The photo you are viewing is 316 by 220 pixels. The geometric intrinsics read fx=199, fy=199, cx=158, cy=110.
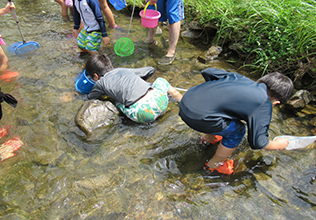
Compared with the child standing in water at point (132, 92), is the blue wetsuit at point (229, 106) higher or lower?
higher

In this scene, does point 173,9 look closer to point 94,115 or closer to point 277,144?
point 94,115

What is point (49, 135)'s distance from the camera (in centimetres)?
242

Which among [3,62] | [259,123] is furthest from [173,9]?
[3,62]

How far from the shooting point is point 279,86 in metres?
1.93

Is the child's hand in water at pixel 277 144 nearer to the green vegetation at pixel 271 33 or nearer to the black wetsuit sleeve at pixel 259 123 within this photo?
the black wetsuit sleeve at pixel 259 123

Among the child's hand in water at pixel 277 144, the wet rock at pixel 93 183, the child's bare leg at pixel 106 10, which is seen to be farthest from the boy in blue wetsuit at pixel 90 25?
the child's hand in water at pixel 277 144

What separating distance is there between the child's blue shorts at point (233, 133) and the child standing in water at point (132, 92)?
2.84ft

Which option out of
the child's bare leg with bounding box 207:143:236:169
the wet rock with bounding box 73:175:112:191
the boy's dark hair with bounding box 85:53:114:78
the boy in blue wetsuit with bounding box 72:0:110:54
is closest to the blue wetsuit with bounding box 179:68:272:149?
the child's bare leg with bounding box 207:143:236:169

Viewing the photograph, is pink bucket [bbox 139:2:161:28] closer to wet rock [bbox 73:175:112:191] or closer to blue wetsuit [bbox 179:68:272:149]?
blue wetsuit [bbox 179:68:272:149]

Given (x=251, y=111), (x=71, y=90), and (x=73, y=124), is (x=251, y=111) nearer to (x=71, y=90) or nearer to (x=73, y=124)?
(x=73, y=124)

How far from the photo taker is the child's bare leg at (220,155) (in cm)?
212

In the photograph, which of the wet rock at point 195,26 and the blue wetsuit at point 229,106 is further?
the wet rock at point 195,26

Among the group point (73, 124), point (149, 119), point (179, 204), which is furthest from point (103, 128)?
point (179, 204)

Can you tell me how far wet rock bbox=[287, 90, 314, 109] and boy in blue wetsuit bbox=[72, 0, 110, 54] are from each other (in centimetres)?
321
